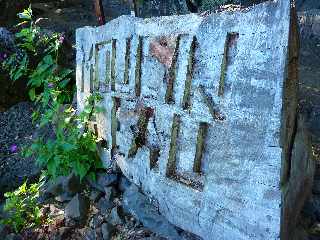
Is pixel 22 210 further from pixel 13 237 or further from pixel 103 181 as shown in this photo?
pixel 103 181

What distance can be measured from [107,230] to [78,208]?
491 millimetres

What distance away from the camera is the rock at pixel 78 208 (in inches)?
152

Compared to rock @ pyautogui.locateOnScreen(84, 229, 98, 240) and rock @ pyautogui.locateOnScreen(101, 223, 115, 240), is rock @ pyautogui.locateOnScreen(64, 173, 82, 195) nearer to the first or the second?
rock @ pyautogui.locateOnScreen(84, 229, 98, 240)

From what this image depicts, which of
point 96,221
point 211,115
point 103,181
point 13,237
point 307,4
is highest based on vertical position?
point 307,4

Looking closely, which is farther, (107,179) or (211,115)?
(107,179)

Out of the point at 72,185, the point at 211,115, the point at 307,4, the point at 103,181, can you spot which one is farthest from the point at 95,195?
the point at 307,4

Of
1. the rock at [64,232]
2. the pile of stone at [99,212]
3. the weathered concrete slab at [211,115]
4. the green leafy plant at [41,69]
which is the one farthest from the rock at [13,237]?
the green leafy plant at [41,69]

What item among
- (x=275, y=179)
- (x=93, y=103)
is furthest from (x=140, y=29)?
(x=275, y=179)

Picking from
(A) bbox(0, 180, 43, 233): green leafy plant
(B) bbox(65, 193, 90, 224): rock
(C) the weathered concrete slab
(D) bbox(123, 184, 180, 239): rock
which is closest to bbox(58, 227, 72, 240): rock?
(B) bbox(65, 193, 90, 224): rock

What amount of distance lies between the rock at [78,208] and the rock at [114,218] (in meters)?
0.32

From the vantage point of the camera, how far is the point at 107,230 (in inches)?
138

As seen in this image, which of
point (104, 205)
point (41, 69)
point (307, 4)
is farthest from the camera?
point (307, 4)

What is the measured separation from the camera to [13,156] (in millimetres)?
5691

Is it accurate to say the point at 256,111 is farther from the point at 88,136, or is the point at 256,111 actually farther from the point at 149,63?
the point at 88,136
